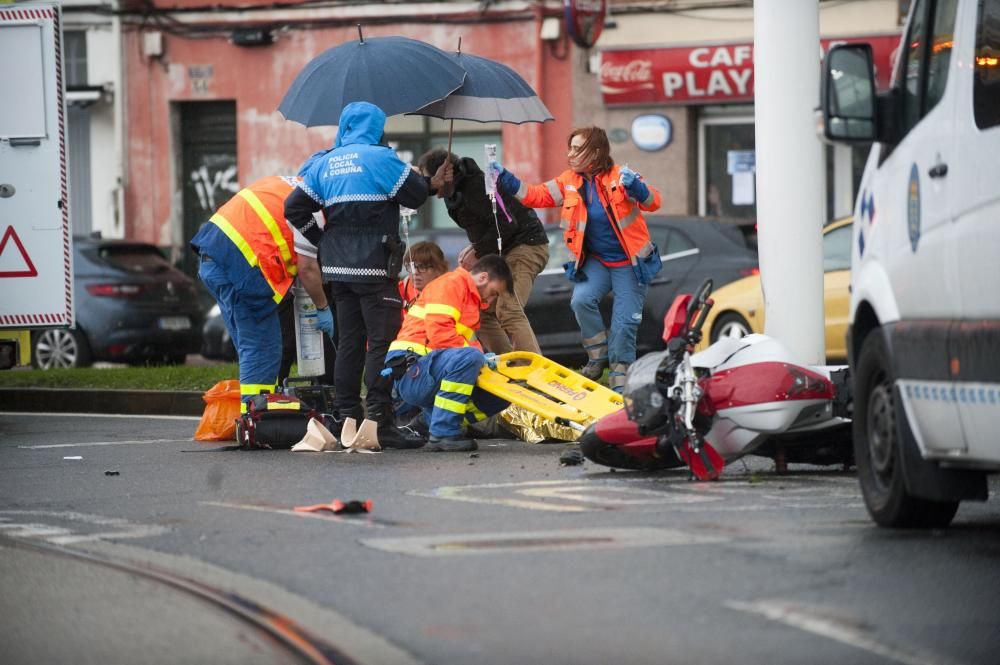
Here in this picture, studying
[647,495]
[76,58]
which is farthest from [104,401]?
[76,58]

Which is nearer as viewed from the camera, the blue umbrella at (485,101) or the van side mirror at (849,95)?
the van side mirror at (849,95)

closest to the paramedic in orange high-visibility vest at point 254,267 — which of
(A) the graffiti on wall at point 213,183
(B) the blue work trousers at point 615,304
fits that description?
(B) the blue work trousers at point 615,304

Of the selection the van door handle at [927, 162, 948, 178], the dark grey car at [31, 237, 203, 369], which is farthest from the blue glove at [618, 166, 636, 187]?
the dark grey car at [31, 237, 203, 369]

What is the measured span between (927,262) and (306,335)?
6.09m

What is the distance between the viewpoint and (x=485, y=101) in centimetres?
1284

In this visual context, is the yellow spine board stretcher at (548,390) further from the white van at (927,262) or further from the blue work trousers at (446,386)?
the white van at (927,262)

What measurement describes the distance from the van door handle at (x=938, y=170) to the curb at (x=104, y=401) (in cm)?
951

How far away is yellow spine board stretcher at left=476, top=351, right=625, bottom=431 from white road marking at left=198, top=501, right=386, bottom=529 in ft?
8.80

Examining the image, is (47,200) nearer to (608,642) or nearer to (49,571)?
(49,571)

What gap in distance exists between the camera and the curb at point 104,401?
601 inches

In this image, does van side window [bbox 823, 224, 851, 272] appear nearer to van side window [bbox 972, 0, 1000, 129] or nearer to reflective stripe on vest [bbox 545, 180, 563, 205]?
reflective stripe on vest [bbox 545, 180, 563, 205]

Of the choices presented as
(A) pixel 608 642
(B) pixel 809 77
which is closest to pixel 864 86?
(A) pixel 608 642

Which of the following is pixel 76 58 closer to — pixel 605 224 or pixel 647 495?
pixel 605 224

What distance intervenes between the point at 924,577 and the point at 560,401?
501cm
